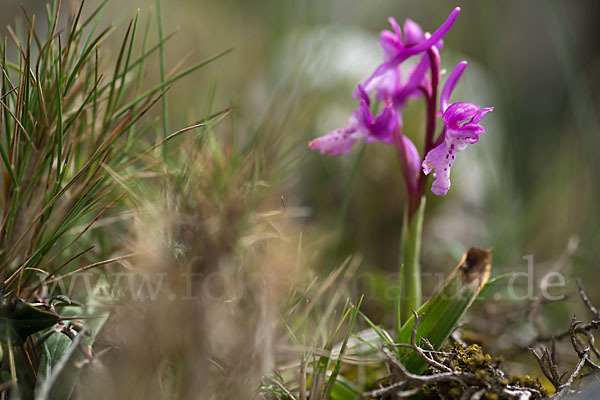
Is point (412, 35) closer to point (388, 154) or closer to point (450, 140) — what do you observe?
point (450, 140)

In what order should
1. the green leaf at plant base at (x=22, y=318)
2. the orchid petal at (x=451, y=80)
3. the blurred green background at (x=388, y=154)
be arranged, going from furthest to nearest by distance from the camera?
the blurred green background at (x=388, y=154), the orchid petal at (x=451, y=80), the green leaf at plant base at (x=22, y=318)

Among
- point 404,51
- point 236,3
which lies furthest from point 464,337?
point 236,3

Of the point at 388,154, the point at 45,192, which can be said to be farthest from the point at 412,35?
the point at 388,154

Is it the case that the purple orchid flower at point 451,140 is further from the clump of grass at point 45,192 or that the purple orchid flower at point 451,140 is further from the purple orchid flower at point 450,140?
the clump of grass at point 45,192

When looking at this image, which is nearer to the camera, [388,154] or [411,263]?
[411,263]

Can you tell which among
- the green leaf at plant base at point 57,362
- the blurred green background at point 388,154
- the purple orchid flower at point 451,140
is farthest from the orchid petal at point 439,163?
the green leaf at plant base at point 57,362

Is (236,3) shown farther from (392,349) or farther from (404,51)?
(392,349)
